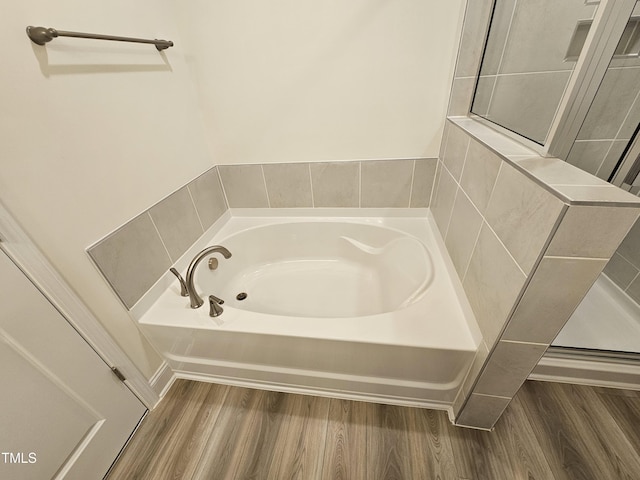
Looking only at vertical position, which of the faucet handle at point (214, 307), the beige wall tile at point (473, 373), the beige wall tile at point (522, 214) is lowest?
the beige wall tile at point (473, 373)

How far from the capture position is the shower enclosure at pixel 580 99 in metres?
0.63

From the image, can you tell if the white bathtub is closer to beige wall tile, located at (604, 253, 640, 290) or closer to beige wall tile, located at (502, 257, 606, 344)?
beige wall tile, located at (502, 257, 606, 344)

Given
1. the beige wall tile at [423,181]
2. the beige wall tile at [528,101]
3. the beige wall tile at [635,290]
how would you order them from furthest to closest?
1. the beige wall tile at [423,181]
2. the beige wall tile at [635,290]
3. the beige wall tile at [528,101]

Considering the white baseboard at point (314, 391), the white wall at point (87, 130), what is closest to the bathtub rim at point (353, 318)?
the white wall at point (87, 130)

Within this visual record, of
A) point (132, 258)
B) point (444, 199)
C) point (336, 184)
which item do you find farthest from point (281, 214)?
point (444, 199)

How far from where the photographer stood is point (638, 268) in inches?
50.3

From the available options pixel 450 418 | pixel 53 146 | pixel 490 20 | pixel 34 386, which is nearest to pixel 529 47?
pixel 490 20

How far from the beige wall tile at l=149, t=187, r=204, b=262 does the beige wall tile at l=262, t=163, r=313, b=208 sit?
459 mm

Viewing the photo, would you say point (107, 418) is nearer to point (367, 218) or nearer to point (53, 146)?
point (53, 146)

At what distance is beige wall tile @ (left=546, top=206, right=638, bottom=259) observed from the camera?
49cm

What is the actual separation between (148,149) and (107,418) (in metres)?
1.06

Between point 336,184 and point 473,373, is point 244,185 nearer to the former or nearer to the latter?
point 336,184

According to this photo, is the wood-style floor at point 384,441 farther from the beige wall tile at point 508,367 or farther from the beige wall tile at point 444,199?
the beige wall tile at point 444,199

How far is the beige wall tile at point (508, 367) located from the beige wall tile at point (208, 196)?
1443mm
